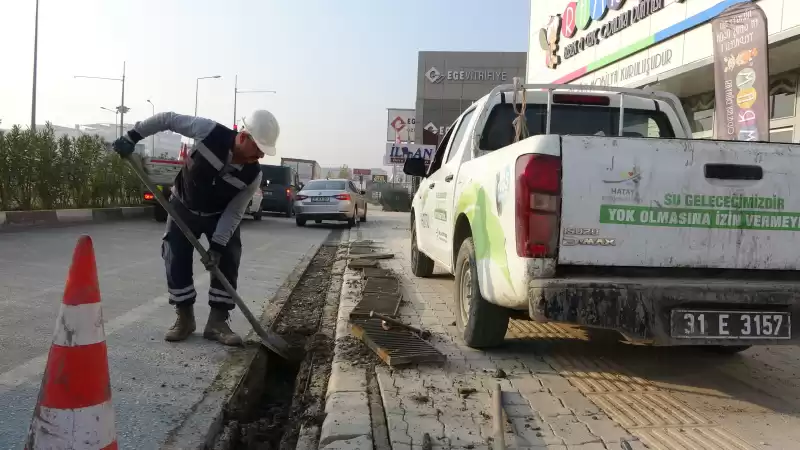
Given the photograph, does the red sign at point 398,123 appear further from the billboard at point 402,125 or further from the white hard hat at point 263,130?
the white hard hat at point 263,130

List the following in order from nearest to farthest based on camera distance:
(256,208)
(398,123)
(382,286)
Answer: (382,286) → (256,208) → (398,123)

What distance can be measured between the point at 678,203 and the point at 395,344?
1982mm

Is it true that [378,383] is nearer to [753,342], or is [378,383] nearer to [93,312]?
[93,312]

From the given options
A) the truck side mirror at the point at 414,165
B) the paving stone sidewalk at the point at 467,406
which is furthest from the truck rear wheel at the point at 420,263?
the paving stone sidewalk at the point at 467,406

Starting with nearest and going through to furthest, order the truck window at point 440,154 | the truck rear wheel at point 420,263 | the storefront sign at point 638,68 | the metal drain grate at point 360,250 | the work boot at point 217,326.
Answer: the work boot at point 217,326 < the truck window at point 440,154 < the truck rear wheel at point 420,263 < the metal drain grate at point 360,250 < the storefront sign at point 638,68

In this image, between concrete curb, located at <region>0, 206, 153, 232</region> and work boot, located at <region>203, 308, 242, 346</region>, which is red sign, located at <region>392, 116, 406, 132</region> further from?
work boot, located at <region>203, 308, 242, 346</region>

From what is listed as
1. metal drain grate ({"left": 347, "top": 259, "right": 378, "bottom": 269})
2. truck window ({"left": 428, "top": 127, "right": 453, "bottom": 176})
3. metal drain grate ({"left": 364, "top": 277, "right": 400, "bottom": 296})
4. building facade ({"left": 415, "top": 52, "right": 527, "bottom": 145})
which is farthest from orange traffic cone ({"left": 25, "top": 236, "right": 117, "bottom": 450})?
building facade ({"left": 415, "top": 52, "right": 527, "bottom": 145})

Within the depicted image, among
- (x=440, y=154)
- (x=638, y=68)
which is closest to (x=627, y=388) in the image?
(x=440, y=154)

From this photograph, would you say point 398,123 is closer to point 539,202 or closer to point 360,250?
point 360,250

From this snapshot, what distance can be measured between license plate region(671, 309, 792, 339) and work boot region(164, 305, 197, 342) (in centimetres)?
324

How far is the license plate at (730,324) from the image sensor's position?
3.01 meters

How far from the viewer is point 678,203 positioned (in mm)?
3084

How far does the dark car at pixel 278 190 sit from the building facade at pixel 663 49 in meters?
9.14

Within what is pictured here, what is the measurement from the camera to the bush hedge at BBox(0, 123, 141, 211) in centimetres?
1232
